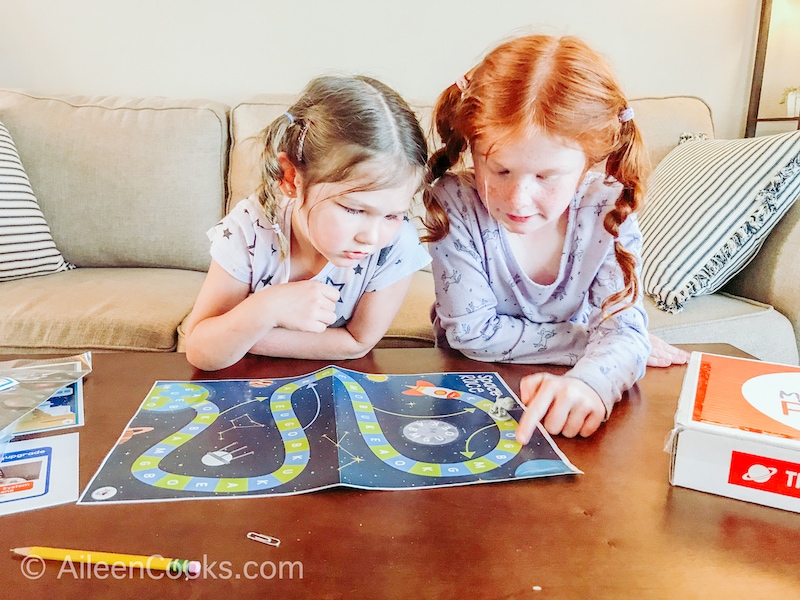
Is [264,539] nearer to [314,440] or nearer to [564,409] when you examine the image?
[314,440]

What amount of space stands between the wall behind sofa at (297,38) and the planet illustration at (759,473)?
1.74 meters

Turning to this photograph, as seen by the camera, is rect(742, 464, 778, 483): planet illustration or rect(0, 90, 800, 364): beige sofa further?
rect(0, 90, 800, 364): beige sofa

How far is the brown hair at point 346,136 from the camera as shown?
751 mm

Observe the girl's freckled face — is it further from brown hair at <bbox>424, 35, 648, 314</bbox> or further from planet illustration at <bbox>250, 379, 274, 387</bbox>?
planet illustration at <bbox>250, 379, 274, 387</bbox>

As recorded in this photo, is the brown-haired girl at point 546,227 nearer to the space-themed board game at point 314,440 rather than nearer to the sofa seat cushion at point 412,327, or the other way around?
the space-themed board game at point 314,440

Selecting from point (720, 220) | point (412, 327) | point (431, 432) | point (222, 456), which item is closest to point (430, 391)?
point (431, 432)

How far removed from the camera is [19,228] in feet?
5.15

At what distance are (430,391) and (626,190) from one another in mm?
415

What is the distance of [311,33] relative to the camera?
2.02 m

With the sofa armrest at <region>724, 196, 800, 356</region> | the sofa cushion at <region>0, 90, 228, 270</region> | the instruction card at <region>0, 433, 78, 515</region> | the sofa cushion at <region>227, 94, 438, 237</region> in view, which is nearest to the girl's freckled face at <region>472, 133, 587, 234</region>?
the instruction card at <region>0, 433, 78, 515</region>

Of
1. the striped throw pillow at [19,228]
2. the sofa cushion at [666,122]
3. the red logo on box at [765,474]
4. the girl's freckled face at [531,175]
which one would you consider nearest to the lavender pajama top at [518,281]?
the girl's freckled face at [531,175]

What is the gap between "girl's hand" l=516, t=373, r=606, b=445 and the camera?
0.62m

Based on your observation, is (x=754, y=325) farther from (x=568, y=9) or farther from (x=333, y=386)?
(x=568, y=9)

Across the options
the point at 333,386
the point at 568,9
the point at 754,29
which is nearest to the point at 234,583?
the point at 333,386
